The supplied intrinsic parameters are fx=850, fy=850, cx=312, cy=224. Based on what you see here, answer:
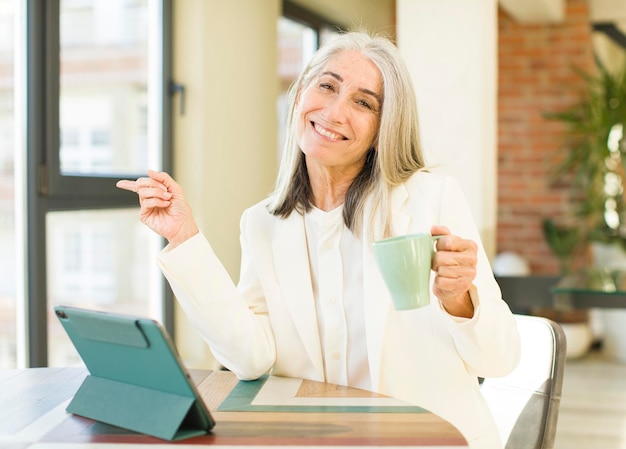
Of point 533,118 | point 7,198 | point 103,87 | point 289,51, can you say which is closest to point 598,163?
point 533,118

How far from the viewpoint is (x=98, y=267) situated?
365 cm

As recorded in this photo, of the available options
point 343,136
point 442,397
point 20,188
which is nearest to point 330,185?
point 343,136

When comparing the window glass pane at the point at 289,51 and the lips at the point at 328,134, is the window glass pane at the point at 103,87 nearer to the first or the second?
the window glass pane at the point at 289,51

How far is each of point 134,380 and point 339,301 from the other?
21.8 inches

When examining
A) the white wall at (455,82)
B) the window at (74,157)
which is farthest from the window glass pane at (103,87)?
the white wall at (455,82)

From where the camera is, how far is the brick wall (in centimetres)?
640

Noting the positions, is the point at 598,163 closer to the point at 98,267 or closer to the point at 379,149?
the point at 98,267

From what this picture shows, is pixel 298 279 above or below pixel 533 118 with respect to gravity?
below

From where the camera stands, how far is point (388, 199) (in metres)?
1.68

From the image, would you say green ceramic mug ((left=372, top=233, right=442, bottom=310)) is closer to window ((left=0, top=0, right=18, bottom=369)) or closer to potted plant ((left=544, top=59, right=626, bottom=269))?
window ((left=0, top=0, right=18, bottom=369))

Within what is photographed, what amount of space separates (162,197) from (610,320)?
5.00 meters

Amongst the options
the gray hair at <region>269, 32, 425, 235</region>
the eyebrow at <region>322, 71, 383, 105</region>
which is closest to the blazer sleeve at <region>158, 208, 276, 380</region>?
the gray hair at <region>269, 32, 425, 235</region>

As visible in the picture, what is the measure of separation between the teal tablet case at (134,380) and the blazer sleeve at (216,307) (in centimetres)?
29

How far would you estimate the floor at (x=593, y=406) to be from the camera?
13.0 ft
